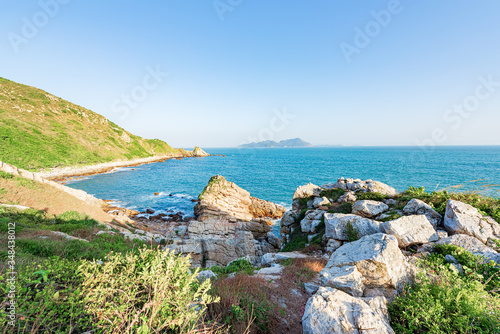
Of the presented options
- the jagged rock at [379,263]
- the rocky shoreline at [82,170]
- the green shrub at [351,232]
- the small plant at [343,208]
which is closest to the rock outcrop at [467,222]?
the green shrub at [351,232]

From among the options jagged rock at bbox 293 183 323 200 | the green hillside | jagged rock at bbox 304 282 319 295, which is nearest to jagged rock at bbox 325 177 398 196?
jagged rock at bbox 293 183 323 200

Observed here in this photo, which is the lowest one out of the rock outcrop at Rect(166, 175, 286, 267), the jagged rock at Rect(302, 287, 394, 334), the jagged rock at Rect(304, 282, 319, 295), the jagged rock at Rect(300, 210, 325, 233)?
the rock outcrop at Rect(166, 175, 286, 267)

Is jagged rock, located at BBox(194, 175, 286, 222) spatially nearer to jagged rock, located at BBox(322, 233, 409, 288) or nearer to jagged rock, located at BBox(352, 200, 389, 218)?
jagged rock, located at BBox(352, 200, 389, 218)

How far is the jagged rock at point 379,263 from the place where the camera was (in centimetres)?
582

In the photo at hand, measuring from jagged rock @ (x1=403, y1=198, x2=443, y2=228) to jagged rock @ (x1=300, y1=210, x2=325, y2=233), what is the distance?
5.39m

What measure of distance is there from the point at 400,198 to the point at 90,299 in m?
16.8

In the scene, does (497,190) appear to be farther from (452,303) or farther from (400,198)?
(452,303)

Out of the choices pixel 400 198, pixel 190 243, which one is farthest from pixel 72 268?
pixel 400 198

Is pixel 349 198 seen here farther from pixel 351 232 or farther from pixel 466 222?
pixel 466 222

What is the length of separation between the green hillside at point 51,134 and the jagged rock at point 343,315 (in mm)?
69888

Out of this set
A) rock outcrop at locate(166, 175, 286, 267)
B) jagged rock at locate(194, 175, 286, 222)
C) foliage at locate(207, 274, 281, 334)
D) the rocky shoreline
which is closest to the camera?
foliage at locate(207, 274, 281, 334)

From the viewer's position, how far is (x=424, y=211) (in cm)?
1076

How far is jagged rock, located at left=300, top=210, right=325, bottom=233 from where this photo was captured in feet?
47.3

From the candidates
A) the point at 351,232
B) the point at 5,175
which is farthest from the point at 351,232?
the point at 5,175
